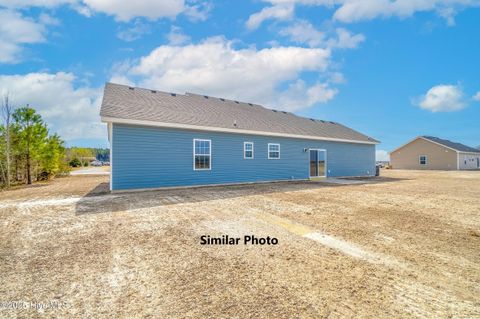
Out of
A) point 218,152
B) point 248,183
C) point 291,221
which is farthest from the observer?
point 248,183

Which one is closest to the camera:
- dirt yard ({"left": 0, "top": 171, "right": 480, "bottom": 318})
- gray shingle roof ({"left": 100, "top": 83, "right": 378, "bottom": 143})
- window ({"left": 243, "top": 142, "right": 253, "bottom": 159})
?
dirt yard ({"left": 0, "top": 171, "right": 480, "bottom": 318})

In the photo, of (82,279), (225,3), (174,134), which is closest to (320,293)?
(82,279)

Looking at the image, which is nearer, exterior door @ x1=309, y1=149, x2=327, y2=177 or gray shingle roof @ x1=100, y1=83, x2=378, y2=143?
gray shingle roof @ x1=100, y1=83, x2=378, y2=143

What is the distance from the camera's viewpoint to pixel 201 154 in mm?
11117

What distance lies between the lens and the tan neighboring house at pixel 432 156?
101 ft

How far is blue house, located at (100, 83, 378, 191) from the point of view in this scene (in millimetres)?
9391

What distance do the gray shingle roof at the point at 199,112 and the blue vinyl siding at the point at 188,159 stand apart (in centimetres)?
53

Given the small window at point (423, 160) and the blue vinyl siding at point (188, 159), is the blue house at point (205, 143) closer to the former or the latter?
the blue vinyl siding at point (188, 159)

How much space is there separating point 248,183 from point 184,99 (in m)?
6.42

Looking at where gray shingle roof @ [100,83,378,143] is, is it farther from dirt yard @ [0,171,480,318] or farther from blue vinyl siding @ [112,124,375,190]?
dirt yard @ [0,171,480,318]

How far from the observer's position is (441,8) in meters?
10.1

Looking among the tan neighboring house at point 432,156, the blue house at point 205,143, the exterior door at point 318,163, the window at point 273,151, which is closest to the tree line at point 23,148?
the blue house at point 205,143

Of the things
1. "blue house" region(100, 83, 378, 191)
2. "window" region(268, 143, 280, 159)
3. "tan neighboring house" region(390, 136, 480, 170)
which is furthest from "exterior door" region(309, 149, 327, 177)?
"tan neighboring house" region(390, 136, 480, 170)

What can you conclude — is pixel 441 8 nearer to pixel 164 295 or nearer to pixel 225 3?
pixel 225 3
